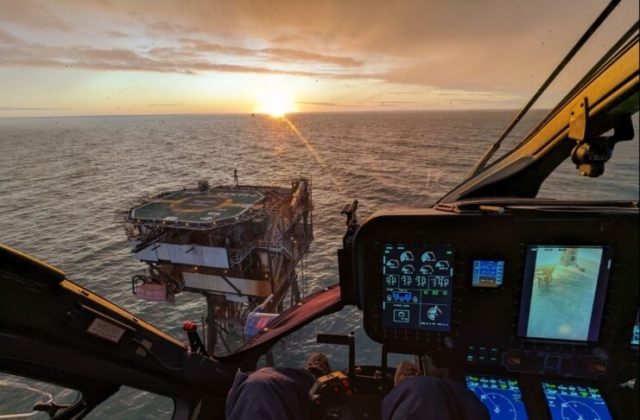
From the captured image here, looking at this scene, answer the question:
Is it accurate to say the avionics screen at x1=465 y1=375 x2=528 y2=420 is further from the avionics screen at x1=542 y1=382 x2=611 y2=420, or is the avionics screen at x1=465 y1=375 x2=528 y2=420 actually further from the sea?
the sea

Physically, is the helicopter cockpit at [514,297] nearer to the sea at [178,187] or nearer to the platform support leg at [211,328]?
the sea at [178,187]

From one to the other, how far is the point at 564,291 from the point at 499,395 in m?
0.92

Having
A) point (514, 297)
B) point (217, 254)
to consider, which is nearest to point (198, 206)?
point (217, 254)

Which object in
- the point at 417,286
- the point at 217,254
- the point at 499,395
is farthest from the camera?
the point at 217,254

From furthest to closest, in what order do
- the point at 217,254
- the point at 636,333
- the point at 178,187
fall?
the point at 178,187
the point at 217,254
the point at 636,333

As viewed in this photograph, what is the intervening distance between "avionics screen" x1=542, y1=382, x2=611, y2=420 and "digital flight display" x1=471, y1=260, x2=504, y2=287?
2.88 feet

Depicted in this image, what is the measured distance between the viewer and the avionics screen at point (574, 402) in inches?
92.0

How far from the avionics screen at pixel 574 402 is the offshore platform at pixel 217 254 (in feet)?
31.6

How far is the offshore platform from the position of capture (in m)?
12.5

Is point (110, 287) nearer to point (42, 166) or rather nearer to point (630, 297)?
point (630, 297)

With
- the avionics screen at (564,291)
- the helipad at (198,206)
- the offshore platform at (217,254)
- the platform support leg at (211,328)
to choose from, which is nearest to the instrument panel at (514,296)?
the avionics screen at (564,291)

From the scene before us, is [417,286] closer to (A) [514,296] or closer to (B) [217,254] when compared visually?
(A) [514,296]

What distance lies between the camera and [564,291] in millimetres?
2402

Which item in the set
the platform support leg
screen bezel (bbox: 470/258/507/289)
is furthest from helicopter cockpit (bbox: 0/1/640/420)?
the platform support leg
